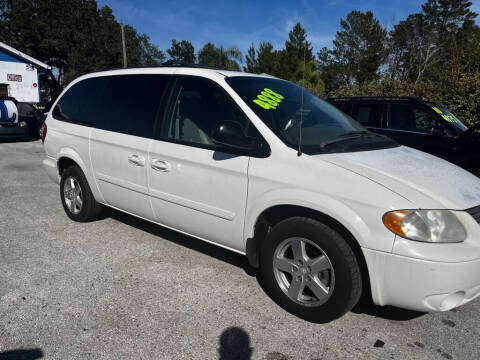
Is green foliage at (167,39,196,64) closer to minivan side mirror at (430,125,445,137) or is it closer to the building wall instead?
the building wall

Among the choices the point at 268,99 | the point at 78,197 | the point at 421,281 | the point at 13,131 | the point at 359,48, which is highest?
the point at 359,48

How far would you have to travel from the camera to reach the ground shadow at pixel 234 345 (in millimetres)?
2309

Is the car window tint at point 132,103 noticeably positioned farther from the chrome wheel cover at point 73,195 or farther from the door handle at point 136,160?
the chrome wheel cover at point 73,195

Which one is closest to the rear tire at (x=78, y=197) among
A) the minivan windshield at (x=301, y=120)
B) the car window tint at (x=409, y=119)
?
the minivan windshield at (x=301, y=120)

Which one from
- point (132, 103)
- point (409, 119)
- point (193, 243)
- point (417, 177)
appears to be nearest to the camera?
point (417, 177)

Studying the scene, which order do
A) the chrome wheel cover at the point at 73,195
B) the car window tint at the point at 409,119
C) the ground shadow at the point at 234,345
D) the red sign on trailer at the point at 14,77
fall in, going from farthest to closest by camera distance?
the red sign on trailer at the point at 14,77
the car window tint at the point at 409,119
the chrome wheel cover at the point at 73,195
the ground shadow at the point at 234,345

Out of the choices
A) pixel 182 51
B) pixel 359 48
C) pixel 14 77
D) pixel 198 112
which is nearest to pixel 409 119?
pixel 198 112

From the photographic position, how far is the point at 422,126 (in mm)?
6590

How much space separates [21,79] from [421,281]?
88.2 feet

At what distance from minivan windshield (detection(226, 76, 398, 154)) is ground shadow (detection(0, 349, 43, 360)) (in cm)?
208

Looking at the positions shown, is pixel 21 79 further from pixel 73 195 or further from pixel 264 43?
pixel 264 43

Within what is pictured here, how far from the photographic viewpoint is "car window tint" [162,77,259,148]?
3133 mm

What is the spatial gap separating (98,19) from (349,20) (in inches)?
1214

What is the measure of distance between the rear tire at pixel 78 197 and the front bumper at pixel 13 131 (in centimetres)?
930
